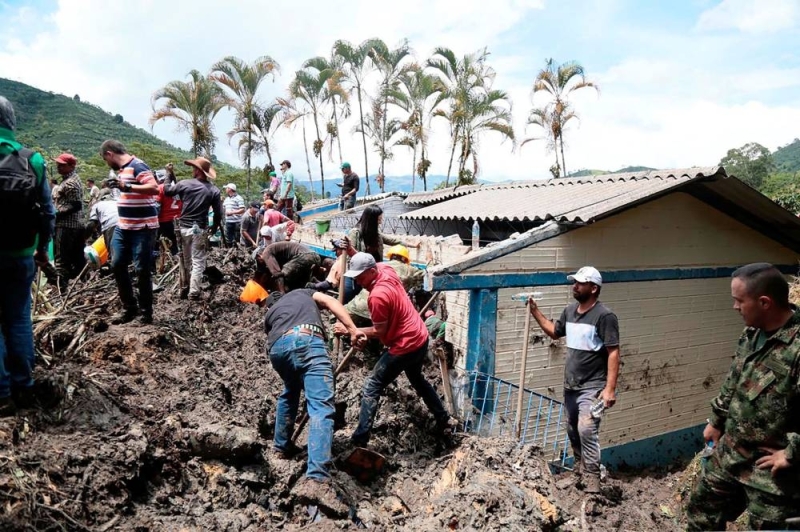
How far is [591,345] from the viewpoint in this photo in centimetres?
449

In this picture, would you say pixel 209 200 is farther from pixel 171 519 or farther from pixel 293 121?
pixel 293 121

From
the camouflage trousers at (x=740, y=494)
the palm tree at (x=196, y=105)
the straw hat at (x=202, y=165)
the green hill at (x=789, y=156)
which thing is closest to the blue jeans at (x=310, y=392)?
the camouflage trousers at (x=740, y=494)

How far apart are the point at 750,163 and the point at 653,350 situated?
42.4m

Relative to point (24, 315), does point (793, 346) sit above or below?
below

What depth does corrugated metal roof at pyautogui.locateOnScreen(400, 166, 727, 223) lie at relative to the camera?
600cm

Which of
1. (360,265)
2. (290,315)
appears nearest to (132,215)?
(290,315)

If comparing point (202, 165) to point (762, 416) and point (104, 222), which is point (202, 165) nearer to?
point (104, 222)

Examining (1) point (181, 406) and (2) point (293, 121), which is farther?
(2) point (293, 121)

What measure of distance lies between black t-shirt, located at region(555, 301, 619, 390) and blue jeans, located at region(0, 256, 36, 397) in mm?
4323

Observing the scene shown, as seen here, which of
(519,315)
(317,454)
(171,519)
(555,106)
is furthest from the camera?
(555,106)

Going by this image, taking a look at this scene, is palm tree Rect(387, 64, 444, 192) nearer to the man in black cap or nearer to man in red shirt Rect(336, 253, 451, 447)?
the man in black cap

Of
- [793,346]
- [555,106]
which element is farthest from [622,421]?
[555,106]

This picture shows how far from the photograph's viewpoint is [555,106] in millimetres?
19719

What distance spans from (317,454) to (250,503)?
577 mm
